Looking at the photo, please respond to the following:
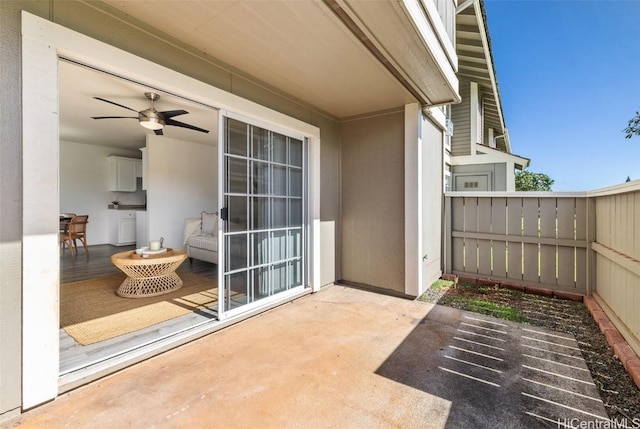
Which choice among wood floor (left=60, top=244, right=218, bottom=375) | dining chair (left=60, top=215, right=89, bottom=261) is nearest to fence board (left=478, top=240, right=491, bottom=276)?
wood floor (left=60, top=244, right=218, bottom=375)

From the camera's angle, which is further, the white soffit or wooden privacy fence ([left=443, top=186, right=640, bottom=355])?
wooden privacy fence ([left=443, top=186, right=640, bottom=355])

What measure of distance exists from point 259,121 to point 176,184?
3987 millimetres

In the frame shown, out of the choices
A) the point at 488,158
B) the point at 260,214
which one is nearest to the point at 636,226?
the point at 260,214

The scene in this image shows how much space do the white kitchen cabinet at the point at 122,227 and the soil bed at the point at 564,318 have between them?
282 inches

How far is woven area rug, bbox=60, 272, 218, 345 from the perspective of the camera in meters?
2.53

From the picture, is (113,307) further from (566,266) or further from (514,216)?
(566,266)

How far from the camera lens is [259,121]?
2996 millimetres

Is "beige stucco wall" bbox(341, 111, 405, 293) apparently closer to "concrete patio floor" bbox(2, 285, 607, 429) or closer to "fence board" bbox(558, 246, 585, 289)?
"concrete patio floor" bbox(2, 285, 607, 429)

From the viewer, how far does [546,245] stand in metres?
3.71

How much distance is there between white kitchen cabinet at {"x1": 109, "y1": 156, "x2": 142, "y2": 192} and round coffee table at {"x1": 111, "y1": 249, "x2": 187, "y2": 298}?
14.3 feet

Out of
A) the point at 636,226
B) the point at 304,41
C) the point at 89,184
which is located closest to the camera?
the point at 636,226

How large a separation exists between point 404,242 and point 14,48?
3.74 m

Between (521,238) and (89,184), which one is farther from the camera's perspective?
(89,184)

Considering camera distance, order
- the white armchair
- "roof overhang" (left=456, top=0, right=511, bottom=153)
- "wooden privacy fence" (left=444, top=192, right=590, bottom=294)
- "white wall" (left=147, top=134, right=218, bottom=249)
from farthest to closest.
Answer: "white wall" (left=147, top=134, right=218, bottom=249) < "roof overhang" (left=456, top=0, right=511, bottom=153) < the white armchair < "wooden privacy fence" (left=444, top=192, right=590, bottom=294)
